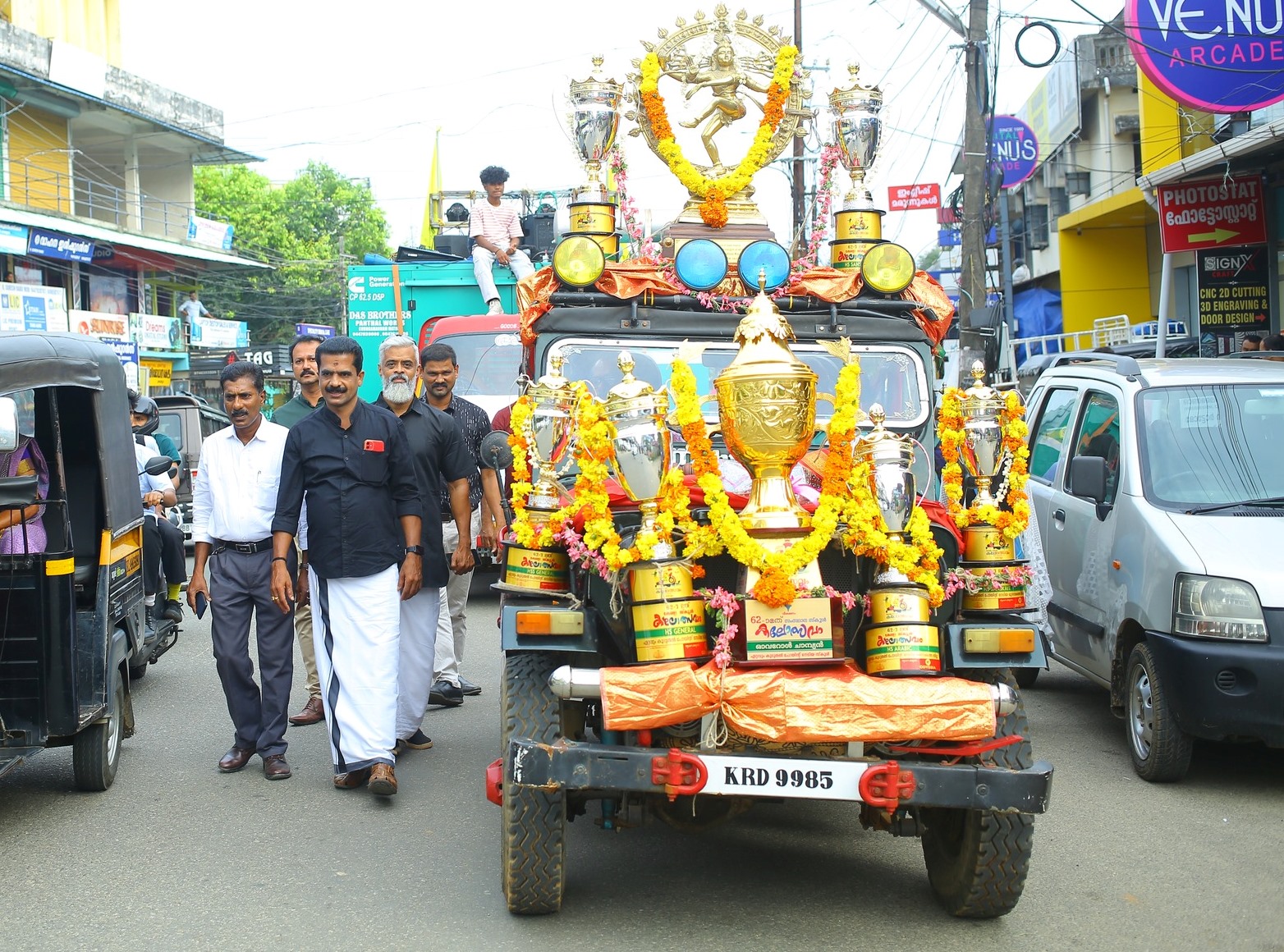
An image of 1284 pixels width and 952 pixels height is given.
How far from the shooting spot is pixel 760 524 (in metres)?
Answer: 4.19

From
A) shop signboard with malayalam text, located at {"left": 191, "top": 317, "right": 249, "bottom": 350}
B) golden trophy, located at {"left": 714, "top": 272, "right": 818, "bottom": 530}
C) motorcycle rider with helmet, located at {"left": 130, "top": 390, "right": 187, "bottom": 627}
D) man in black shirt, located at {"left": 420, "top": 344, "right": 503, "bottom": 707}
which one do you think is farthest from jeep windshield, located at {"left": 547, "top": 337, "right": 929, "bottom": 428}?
shop signboard with malayalam text, located at {"left": 191, "top": 317, "right": 249, "bottom": 350}

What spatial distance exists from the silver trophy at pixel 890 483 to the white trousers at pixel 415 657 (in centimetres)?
292

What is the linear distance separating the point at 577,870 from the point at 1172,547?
10.6 feet

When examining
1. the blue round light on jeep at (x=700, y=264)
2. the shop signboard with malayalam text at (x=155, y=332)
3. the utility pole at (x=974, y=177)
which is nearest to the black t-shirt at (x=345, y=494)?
the blue round light on jeep at (x=700, y=264)

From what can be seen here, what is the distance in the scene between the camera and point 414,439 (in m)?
6.58

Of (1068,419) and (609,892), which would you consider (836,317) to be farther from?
(609,892)

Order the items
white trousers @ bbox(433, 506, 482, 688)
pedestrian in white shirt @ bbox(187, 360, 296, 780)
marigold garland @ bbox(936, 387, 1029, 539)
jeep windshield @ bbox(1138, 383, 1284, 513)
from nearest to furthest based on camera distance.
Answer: marigold garland @ bbox(936, 387, 1029, 539) → pedestrian in white shirt @ bbox(187, 360, 296, 780) → jeep windshield @ bbox(1138, 383, 1284, 513) → white trousers @ bbox(433, 506, 482, 688)

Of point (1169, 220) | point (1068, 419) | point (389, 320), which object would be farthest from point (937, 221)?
point (1068, 419)

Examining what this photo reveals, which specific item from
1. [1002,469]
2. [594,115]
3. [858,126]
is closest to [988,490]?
[1002,469]

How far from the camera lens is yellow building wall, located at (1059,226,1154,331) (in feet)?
73.7

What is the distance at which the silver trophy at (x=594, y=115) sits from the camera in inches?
276

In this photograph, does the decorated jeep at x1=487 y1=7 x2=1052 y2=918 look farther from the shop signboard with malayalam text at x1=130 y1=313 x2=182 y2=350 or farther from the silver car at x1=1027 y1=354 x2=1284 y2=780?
the shop signboard with malayalam text at x1=130 y1=313 x2=182 y2=350

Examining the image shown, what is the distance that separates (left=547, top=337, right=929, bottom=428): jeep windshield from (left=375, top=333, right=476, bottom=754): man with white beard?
853 millimetres

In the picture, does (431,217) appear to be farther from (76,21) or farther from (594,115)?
(76,21)
